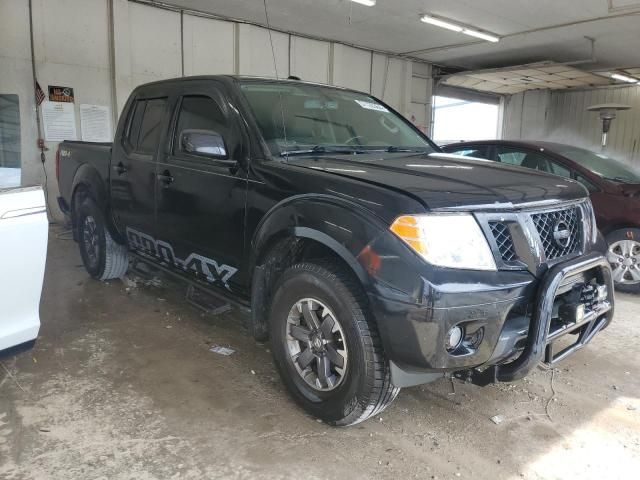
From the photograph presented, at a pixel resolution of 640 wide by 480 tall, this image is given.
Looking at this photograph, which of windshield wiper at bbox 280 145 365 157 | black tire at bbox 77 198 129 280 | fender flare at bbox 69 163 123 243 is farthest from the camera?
black tire at bbox 77 198 129 280

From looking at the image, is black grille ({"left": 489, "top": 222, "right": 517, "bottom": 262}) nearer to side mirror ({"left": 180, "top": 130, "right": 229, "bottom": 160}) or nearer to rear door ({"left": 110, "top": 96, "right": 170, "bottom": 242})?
side mirror ({"left": 180, "top": 130, "right": 229, "bottom": 160})

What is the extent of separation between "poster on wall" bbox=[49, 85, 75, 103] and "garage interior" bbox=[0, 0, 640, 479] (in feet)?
0.28

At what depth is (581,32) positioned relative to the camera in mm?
9953

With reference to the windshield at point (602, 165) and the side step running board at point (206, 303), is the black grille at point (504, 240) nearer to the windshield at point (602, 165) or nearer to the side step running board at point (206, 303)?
the side step running board at point (206, 303)

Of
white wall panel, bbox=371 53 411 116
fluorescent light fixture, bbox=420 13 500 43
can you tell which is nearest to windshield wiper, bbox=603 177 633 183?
fluorescent light fixture, bbox=420 13 500 43

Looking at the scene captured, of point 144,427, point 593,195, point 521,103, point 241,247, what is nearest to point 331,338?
point 241,247

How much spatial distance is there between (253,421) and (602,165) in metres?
4.77

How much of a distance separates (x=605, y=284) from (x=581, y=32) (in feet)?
30.6

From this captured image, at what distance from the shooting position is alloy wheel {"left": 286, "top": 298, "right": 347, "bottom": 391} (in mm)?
2375

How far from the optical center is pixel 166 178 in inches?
136

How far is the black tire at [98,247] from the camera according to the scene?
175 inches

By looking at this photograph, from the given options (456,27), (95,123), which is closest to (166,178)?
(95,123)

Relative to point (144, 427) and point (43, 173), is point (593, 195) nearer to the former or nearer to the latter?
point (144, 427)

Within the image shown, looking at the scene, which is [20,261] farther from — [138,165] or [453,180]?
[453,180]
